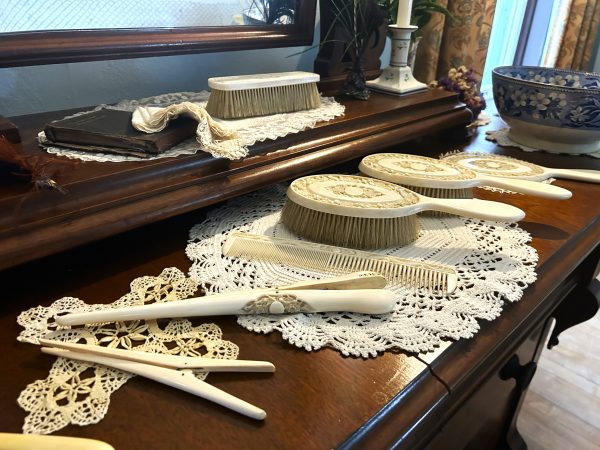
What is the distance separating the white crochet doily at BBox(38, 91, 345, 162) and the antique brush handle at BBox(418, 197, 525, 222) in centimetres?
19

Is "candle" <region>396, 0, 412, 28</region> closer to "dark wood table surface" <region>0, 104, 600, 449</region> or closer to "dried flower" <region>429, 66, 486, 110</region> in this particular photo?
"dried flower" <region>429, 66, 486, 110</region>

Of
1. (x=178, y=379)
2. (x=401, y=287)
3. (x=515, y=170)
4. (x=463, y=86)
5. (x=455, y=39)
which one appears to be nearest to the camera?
(x=178, y=379)

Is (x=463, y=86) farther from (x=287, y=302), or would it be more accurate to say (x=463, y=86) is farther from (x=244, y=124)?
(x=287, y=302)

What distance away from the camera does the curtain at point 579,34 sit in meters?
1.66

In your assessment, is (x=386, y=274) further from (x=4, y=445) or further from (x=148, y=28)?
(x=148, y=28)

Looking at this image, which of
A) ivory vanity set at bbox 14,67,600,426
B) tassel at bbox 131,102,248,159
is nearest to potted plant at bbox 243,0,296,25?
ivory vanity set at bbox 14,67,600,426

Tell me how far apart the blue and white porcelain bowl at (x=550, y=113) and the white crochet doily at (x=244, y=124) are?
0.30 meters

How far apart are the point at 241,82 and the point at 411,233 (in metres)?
0.28

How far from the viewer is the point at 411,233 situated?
469 mm

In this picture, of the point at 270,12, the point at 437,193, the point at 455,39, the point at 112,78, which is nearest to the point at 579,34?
the point at 455,39

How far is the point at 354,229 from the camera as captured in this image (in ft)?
1.46

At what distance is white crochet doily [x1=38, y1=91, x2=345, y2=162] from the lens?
0.46 m

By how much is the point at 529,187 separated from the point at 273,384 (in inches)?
15.2

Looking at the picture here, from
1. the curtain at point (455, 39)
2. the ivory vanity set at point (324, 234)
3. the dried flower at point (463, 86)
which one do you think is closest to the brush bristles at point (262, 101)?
the ivory vanity set at point (324, 234)
